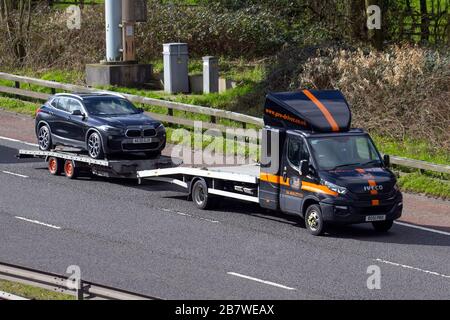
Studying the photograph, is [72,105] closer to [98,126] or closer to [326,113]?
[98,126]

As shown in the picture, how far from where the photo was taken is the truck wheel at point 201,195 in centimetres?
2217

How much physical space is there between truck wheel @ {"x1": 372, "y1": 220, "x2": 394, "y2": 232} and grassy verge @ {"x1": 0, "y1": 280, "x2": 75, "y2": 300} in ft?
24.1

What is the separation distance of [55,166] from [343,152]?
7.72 metres

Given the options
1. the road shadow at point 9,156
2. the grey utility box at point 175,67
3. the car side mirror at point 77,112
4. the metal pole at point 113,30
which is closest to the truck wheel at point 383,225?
the car side mirror at point 77,112

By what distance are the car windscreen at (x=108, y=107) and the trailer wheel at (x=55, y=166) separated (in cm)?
136

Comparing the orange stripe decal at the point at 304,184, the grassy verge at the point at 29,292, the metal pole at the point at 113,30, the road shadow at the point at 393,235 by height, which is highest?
the metal pole at the point at 113,30

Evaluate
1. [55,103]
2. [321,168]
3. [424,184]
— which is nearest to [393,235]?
[321,168]

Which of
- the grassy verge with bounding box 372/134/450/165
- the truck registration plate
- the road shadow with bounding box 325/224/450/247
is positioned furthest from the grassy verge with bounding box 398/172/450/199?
the truck registration plate

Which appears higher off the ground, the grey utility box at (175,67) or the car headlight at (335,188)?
the grey utility box at (175,67)

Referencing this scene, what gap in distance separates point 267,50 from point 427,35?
5.26 metres

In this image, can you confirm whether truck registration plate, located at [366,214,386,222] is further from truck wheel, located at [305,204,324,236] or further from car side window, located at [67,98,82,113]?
car side window, located at [67,98,82,113]

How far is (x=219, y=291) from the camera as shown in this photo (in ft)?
53.1

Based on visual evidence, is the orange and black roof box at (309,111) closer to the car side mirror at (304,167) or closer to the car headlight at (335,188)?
the car side mirror at (304,167)
